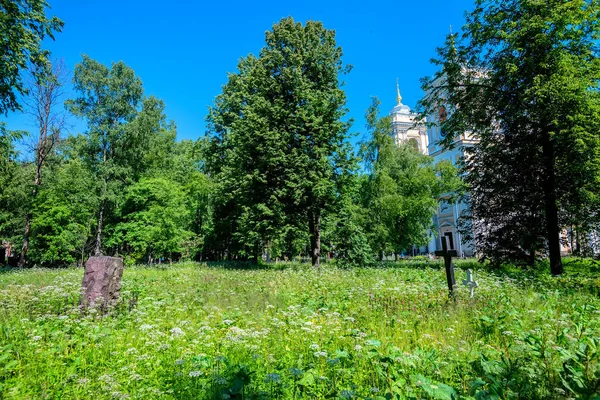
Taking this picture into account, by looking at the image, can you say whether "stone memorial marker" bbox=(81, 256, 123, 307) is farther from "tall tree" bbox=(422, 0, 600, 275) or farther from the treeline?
"tall tree" bbox=(422, 0, 600, 275)

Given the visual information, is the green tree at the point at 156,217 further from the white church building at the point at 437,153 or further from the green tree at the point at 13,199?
the white church building at the point at 437,153

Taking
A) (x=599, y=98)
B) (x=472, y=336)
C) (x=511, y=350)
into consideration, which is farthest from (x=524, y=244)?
(x=511, y=350)

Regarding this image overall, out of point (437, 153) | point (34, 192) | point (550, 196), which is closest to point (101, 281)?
point (550, 196)

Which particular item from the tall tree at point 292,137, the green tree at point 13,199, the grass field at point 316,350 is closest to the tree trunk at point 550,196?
the grass field at point 316,350

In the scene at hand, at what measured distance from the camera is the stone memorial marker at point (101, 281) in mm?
7555

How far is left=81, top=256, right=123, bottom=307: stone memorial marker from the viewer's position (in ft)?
24.8

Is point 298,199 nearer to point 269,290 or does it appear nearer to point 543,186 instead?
point 269,290

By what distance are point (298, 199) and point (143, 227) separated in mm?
15031

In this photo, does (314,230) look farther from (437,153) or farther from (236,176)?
(437,153)

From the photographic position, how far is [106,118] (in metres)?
32.0

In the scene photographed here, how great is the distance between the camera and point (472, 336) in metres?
5.55

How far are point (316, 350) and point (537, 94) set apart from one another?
1393 cm

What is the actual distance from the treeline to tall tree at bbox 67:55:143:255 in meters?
0.13

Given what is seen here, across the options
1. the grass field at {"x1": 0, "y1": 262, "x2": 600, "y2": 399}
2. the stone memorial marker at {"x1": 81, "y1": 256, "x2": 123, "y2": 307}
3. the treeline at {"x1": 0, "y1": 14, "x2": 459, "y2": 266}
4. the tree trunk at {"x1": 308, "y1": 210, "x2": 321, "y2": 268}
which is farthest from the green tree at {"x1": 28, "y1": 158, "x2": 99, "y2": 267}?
the stone memorial marker at {"x1": 81, "y1": 256, "x2": 123, "y2": 307}
